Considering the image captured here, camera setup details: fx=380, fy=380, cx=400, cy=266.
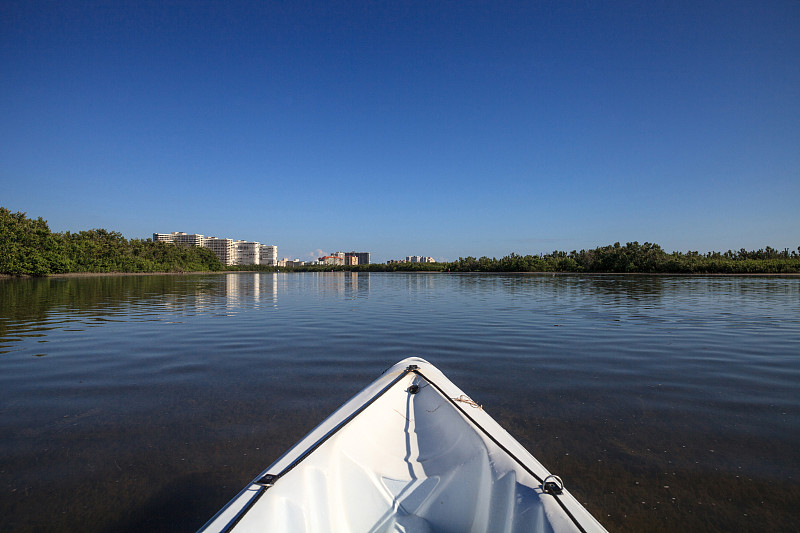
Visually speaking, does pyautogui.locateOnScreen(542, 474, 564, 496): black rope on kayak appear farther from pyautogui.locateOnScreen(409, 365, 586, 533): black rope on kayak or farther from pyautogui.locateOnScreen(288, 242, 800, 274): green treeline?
pyautogui.locateOnScreen(288, 242, 800, 274): green treeline

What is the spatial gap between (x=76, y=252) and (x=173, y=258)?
29.3m

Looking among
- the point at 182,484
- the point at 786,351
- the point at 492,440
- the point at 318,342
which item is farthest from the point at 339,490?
the point at 786,351

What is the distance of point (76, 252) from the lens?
6762 cm

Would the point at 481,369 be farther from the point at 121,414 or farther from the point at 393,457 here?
the point at 121,414

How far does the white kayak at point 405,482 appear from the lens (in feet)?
6.41

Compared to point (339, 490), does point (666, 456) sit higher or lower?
lower

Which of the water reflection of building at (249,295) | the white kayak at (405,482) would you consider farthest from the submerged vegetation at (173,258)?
the white kayak at (405,482)

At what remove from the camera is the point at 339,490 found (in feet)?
8.00

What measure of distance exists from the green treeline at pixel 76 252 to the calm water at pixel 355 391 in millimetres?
56488

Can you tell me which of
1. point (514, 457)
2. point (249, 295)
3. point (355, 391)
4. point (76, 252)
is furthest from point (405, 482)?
point (76, 252)

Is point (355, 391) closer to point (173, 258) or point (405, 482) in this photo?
point (405, 482)

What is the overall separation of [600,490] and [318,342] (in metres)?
7.31

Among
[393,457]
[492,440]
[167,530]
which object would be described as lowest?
[167,530]

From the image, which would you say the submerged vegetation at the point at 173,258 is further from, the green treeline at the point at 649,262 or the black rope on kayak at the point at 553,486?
the black rope on kayak at the point at 553,486
